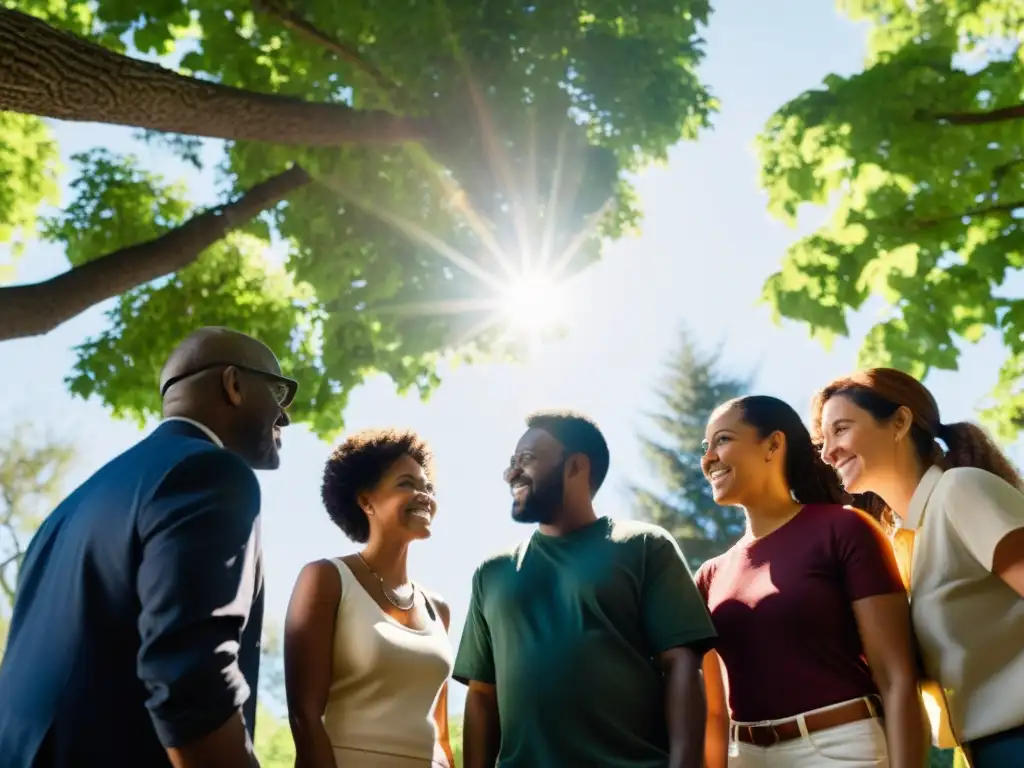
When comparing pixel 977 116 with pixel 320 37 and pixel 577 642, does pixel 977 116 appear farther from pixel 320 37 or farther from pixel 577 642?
pixel 320 37

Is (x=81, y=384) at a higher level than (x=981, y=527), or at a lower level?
higher

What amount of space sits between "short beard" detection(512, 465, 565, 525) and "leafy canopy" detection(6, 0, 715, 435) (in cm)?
458

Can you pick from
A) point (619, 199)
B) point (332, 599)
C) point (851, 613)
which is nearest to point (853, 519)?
point (851, 613)

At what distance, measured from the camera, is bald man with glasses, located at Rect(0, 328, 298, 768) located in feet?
5.76

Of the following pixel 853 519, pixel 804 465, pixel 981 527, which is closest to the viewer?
pixel 981 527

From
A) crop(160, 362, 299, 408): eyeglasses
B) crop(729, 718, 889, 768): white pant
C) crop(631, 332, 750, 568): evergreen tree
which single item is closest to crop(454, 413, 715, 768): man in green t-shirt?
crop(729, 718, 889, 768): white pant

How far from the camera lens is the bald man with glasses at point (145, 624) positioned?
1.75m

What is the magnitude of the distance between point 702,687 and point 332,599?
3.98ft

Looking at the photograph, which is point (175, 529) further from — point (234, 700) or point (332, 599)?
point (332, 599)

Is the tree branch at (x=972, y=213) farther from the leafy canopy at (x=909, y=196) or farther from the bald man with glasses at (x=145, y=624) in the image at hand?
the bald man with glasses at (x=145, y=624)

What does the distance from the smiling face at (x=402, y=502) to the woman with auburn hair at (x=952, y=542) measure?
148cm

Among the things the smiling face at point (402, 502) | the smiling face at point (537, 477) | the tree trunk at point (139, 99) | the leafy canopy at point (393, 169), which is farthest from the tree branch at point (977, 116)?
the smiling face at point (402, 502)

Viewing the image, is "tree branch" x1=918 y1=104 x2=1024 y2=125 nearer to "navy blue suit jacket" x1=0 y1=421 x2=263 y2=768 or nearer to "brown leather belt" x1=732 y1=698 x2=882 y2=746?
"brown leather belt" x1=732 y1=698 x2=882 y2=746

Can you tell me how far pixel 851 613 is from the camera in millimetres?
2717
